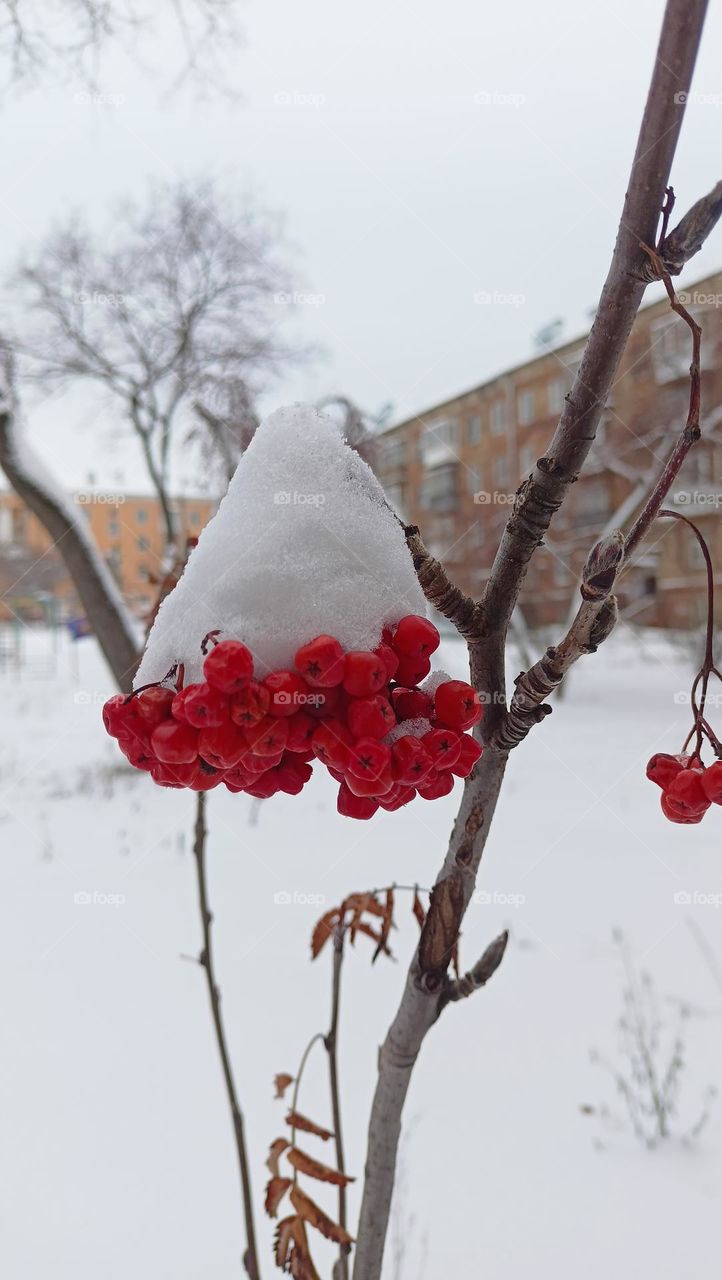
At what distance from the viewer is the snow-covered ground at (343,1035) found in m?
1.73

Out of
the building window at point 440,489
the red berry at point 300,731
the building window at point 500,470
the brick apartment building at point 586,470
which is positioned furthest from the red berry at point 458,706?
the building window at point 440,489

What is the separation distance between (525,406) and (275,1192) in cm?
1262

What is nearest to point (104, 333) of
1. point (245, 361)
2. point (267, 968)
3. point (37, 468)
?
point (245, 361)

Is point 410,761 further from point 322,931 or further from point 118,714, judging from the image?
point 322,931

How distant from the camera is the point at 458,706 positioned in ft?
2.13

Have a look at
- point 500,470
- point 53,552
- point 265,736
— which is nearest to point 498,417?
point 500,470

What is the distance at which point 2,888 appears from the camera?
12.1 feet

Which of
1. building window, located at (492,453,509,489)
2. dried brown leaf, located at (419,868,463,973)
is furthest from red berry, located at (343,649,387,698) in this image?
building window, located at (492,453,509,489)

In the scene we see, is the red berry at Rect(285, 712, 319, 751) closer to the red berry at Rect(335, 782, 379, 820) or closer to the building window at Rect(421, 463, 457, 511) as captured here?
the red berry at Rect(335, 782, 379, 820)

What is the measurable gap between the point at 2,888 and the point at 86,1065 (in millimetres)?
1616

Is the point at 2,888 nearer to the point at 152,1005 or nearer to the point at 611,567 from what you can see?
the point at 152,1005

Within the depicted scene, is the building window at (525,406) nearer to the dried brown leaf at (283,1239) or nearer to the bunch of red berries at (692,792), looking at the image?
the bunch of red berries at (692,792)

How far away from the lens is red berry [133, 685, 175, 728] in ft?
2.23

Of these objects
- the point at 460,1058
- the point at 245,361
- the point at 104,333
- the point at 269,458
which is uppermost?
the point at 104,333
